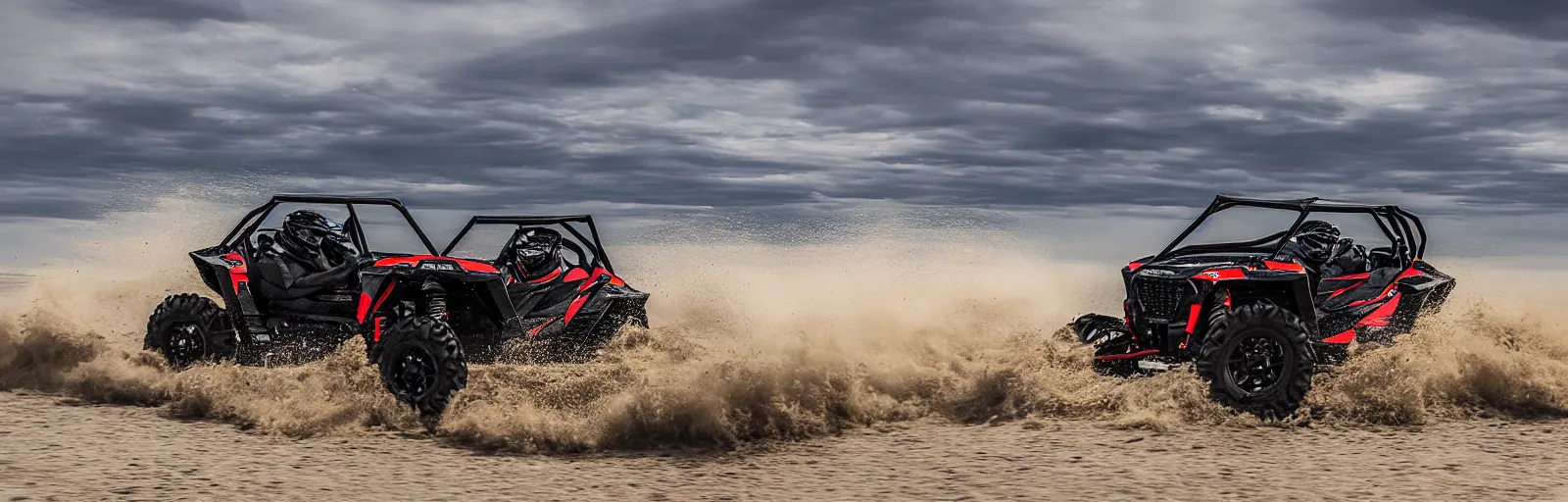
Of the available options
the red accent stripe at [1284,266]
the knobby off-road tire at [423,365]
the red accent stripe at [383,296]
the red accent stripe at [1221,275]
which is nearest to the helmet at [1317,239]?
the red accent stripe at [1284,266]

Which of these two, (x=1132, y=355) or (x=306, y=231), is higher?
(x=306, y=231)

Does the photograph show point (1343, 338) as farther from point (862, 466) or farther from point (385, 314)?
point (385, 314)

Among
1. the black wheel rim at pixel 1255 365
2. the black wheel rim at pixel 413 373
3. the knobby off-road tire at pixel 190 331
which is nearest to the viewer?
the black wheel rim at pixel 1255 365

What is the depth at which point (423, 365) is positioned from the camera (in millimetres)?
13047

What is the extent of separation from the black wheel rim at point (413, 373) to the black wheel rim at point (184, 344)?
130 inches

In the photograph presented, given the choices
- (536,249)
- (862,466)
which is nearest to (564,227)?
(536,249)

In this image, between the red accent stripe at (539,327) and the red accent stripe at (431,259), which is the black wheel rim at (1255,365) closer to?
the red accent stripe at (539,327)

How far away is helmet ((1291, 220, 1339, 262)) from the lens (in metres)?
14.2

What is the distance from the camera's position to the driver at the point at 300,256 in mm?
14883

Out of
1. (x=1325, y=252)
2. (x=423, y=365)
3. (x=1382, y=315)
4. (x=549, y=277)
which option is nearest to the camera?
(x=423, y=365)

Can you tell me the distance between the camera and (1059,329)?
15.8 metres

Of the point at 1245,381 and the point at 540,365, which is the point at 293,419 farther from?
the point at 1245,381

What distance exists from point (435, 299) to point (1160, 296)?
6855 mm

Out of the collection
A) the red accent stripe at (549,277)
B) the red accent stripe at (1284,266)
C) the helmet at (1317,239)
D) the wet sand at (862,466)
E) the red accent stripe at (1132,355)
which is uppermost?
the helmet at (1317,239)
